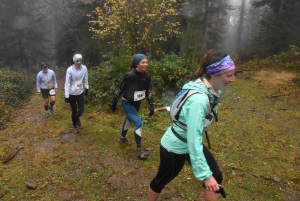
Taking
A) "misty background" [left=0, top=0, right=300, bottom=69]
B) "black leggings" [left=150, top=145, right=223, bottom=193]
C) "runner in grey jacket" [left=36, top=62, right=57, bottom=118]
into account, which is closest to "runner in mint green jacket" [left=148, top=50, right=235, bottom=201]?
"black leggings" [left=150, top=145, right=223, bottom=193]

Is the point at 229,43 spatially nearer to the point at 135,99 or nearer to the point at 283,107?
the point at 283,107

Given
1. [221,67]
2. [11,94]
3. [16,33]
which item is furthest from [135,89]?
[16,33]

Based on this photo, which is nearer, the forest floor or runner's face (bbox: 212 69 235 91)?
runner's face (bbox: 212 69 235 91)

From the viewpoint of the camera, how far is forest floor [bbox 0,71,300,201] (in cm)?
423

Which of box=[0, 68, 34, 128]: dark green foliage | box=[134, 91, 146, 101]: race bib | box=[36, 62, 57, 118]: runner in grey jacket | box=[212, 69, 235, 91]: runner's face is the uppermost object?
box=[212, 69, 235, 91]: runner's face

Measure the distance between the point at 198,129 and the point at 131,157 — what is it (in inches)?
134

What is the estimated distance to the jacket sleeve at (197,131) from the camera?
2.21 metres

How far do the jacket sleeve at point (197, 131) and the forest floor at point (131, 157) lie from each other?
2089 millimetres

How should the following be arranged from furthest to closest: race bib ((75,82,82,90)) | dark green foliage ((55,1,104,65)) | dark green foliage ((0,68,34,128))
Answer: dark green foliage ((55,1,104,65)) < dark green foliage ((0,68,34,128)) < race bib ((75,82,82,90))

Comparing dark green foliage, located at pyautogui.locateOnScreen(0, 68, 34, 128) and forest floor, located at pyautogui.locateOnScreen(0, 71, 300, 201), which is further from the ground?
forest floor, located at pyautogui.locateOnScreen(0, 71, 300, 201)

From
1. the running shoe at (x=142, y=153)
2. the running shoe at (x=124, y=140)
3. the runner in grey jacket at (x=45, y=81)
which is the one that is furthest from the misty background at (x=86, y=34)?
the running shoe at (x=142, y=153)

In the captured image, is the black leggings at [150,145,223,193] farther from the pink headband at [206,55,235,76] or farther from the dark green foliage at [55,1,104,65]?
the dark green foliage at [55,1,104,65]

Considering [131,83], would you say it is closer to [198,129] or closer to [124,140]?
[124,140]

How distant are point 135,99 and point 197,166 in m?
3.06
